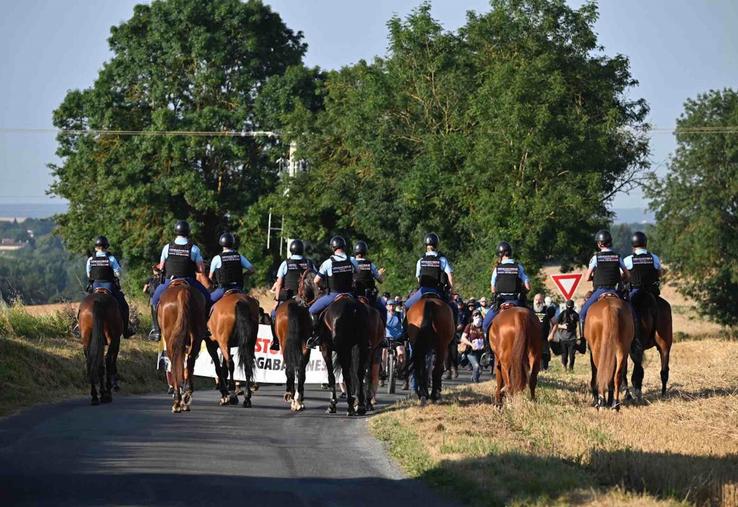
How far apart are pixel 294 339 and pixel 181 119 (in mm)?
47165

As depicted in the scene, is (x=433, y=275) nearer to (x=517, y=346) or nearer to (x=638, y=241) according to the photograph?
(x=517, y=346)

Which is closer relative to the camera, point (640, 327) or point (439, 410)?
point (439, 410)

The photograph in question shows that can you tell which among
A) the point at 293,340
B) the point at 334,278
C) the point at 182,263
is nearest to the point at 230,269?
the point at 182,263

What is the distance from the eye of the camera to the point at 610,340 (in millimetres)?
20922

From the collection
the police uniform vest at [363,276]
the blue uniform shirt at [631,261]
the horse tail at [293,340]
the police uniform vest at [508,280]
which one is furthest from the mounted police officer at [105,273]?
the blue uniform shirt at [631,261]

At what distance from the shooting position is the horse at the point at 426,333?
71.6 feet

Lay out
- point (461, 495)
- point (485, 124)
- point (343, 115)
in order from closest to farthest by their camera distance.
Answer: point (461, 495) → point (485, 124) → point (343, 115)

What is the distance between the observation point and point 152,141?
221ft

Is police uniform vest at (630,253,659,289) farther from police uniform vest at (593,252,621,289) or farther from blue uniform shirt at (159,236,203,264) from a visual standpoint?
blue uniform shirt at (159,236,203,264)

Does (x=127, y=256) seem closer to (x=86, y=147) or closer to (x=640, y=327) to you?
(x=86, y=147)

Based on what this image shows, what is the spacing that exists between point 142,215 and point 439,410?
49802 mm

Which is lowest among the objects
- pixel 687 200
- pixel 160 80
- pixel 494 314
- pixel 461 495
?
pixel 461 495

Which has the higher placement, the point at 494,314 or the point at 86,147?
the point at 86,147

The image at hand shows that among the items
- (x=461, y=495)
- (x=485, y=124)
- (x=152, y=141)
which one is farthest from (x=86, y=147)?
(x=461, y=495)
